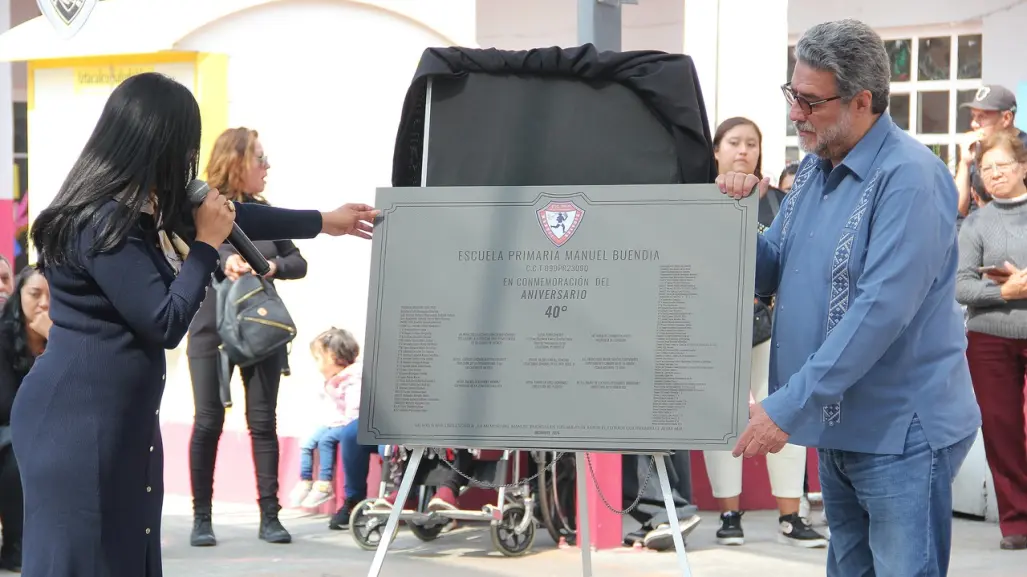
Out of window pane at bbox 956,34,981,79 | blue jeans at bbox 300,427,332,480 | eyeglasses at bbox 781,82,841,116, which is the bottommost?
blue jeans at bbox 300,427,332,480

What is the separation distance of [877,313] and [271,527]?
406 centimetres

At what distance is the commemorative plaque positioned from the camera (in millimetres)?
3885

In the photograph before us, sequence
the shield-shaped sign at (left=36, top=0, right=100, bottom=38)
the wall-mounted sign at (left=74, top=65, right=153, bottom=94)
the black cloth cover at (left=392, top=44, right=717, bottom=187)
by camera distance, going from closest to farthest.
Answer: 1. the black cloth cover at (left=392, top=44, right=717, bottom=187)
2. the shield-shaped sign at (left=36, top=0, right=100, bottom=38)
3. the wall-mounted sign at (left=74, top=65, right=153, bottom=94)

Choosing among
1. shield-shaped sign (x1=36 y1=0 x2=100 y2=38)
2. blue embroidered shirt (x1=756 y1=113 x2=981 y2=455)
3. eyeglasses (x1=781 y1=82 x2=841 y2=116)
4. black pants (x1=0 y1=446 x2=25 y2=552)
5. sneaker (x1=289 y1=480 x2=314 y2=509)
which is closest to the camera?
blue embroidered shirt (x1=756 y1=113 x2=981 y2=455)

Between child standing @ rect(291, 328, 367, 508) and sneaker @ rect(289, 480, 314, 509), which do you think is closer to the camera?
child standing @ rect(291, 328, 367, 508)

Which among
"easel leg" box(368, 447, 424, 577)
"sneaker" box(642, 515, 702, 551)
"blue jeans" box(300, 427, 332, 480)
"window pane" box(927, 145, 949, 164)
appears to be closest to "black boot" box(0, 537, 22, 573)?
"blue jeans" box(300, 427, 332, 480)

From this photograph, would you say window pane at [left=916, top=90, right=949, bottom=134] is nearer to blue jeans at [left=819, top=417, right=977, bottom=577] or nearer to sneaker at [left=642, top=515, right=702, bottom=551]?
sneaker at [left=642, top=515, right=702, bottom=551]

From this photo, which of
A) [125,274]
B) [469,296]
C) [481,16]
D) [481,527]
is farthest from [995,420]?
[481,16]

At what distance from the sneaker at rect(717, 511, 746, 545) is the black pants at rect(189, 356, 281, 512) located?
2.04 meters

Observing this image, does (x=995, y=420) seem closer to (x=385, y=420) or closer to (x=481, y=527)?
(x=481, y=527)

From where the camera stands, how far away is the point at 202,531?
6344mm

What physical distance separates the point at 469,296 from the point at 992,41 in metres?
8.19

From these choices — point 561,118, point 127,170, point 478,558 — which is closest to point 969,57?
point 478,558

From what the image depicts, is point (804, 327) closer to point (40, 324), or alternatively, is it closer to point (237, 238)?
point (237, 238)
